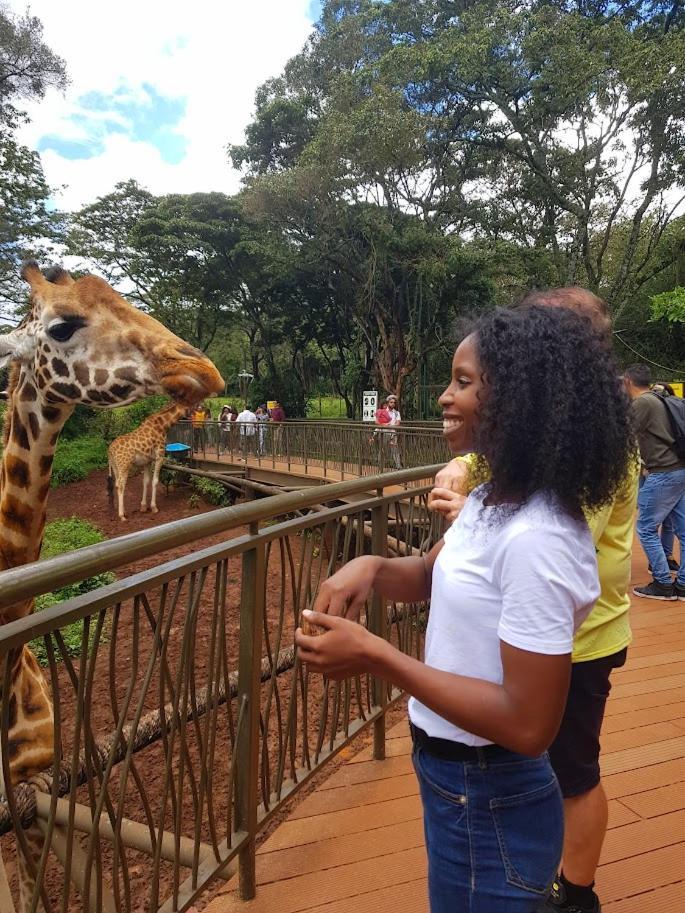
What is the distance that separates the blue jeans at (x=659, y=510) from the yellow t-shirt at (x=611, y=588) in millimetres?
2815

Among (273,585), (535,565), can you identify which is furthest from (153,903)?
(273,585)

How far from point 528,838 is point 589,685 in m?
0.56

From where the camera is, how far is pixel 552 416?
0.90m

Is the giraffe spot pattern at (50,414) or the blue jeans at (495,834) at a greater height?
the giraffe spot pattern at (50,414)

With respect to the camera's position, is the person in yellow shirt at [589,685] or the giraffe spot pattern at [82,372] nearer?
the person in yellow shirt at [589,685]

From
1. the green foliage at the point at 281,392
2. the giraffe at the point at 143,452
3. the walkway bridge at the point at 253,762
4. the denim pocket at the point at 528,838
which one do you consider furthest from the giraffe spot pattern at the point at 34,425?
the green foliage at the point at 281,392

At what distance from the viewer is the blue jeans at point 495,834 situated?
0.92 m

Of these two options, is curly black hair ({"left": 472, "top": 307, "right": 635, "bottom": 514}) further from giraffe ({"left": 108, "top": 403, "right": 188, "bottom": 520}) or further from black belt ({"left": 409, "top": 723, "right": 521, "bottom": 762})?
giraffe ({"left": 108, "top": 403, "right": 188, "bottom": 520})

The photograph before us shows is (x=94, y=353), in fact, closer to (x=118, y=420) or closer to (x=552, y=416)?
(x=552, y=416)

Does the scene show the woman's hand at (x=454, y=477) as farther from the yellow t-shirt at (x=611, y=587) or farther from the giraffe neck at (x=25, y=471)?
the giraffe neck at (x=25, y=471)

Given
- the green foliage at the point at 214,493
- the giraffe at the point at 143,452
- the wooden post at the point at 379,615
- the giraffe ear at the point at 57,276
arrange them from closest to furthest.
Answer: the wooden post at the point at 379,615 → the giraffe ear at the point at 57,276 → the giraffe at the point at 143,452 → the green foliage at the point at 214,493

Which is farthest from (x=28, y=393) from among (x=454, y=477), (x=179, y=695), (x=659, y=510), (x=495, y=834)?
(x=659, y=510)

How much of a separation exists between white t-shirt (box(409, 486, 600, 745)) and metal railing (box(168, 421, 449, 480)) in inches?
249

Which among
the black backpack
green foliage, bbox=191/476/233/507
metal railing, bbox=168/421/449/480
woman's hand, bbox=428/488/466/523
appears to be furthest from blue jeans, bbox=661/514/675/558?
green foliage, bbox=191/476/233/507
